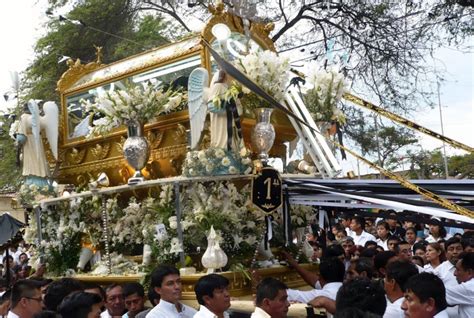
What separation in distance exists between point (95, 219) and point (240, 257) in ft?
6.71

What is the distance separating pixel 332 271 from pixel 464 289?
3.16 feet

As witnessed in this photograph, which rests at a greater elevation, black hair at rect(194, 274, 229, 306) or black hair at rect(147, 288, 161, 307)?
black hair at rect(194, 274, 229, 306)

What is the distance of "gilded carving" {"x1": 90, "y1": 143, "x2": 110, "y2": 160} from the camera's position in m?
7.52

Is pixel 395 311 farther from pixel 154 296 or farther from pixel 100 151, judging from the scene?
pixel 100 151

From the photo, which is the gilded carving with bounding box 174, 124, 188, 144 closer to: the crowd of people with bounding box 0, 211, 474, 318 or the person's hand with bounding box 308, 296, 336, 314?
the crowd of people with bounding box 0, 211, 474, 318

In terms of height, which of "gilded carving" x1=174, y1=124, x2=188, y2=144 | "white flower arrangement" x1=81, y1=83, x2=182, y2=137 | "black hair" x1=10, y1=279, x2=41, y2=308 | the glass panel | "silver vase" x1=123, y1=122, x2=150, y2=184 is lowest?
"black hair" x1=10, y1=279, x2=41, y2=308

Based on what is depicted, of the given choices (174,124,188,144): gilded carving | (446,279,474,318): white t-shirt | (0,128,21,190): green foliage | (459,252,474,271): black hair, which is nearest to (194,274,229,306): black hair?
(446,279,474,318): white t-shirt

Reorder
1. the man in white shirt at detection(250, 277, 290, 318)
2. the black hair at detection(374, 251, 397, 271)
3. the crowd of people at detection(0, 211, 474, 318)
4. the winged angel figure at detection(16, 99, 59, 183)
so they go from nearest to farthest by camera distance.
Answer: the crowd of people at detection(0, 211, 474, 318) < the man in white shirt at detection(250, 277, 290, 318) < the black hair at detection(374, 251, 397, 271) < the winged angel figure at detection(16, 99, 59, 183)

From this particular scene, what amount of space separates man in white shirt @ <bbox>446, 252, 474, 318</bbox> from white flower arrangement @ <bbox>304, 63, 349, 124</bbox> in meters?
2.40

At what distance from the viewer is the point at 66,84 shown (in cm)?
834

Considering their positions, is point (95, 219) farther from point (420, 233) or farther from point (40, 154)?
point (420, 233)

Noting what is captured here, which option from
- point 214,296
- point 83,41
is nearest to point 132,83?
point 214,296

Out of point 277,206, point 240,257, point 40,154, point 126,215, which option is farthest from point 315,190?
point 40,154

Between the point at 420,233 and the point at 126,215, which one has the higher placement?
the point at 126,215
